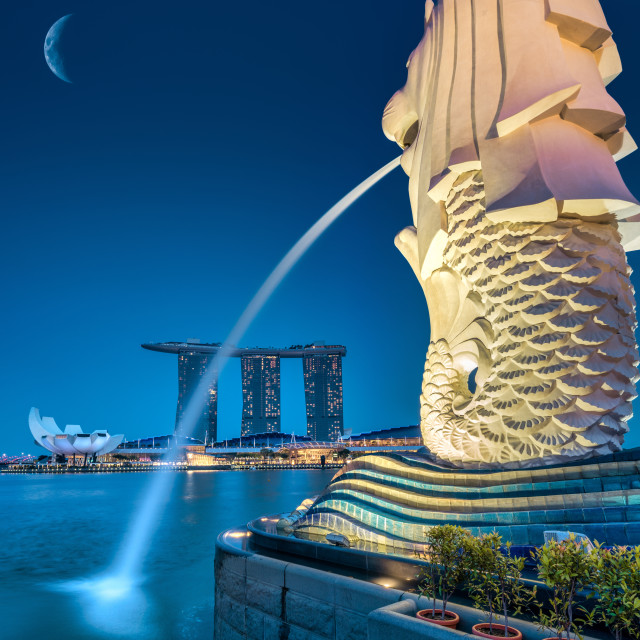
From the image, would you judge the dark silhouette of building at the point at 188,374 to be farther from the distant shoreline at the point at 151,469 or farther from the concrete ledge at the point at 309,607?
the concrete ledge at the point at 309,607

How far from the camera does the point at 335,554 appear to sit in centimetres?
616

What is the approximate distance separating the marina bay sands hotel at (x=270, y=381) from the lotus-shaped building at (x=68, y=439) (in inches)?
1454

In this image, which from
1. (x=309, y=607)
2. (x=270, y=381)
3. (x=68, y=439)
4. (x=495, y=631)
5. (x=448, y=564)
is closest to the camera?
(x=495, y=631)

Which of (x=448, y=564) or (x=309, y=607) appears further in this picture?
(x=309, y=607)

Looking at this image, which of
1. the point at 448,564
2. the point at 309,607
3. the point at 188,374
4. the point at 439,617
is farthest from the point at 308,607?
the point at 188,374

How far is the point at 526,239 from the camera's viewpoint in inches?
325

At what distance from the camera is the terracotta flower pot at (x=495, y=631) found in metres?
3.30

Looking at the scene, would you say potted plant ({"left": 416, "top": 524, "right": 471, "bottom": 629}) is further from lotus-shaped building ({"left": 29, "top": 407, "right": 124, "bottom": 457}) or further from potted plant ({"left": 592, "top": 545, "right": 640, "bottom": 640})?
lotus-shaped building ({"left": 29, "top": 407, "right": 124, "bottom": 457})

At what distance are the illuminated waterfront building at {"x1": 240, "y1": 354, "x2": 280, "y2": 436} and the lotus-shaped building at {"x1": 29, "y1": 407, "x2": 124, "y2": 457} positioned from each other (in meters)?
55.9

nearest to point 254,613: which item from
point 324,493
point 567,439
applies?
Answer: point 324,493

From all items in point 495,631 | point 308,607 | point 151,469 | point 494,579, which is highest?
point 494,579

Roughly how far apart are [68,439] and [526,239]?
85114mm

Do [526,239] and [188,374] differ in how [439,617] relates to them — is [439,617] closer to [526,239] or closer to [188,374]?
[526,239]

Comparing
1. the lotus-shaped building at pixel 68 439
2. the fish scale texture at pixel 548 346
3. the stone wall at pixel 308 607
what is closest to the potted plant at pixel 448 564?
the stone wall at pixel 308 607
